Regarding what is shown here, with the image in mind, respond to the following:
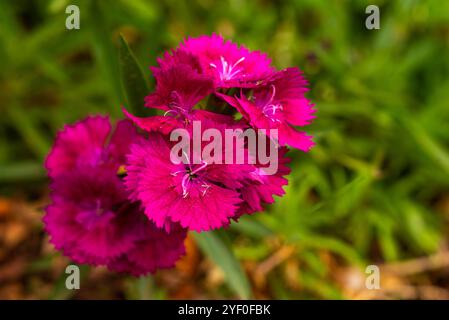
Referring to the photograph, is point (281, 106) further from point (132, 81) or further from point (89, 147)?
point (89, 147)

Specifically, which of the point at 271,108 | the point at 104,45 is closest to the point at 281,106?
the point at 271,108

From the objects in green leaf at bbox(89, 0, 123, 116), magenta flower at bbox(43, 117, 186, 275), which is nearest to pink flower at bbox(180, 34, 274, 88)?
magenta flower at bbox(43, 117, 186, 275)

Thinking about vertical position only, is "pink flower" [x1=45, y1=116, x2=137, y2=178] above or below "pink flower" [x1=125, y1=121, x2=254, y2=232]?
above

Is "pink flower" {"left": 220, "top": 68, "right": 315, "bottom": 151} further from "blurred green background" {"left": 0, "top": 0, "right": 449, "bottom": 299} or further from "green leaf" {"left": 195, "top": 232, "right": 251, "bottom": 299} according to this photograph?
"blurred green background" {"left": 0, "top": 0, "right": 449, "bottom": 299}

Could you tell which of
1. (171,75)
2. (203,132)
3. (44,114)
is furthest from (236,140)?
(44,114)

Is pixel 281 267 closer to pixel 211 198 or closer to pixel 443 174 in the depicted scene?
pixel 443 174

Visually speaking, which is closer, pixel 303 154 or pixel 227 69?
pixel 227 69

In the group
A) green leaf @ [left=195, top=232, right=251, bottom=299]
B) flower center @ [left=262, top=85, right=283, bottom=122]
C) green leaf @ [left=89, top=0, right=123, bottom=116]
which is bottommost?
green leaf @ [left=195, top=232, right=251, bottom=299]
